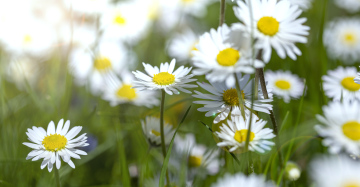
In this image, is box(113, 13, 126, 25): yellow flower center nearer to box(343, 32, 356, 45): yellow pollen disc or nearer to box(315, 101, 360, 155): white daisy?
box(343, 32, 356, 45): yellow pollen disc

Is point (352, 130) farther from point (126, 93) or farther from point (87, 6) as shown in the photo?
point (87, 6)

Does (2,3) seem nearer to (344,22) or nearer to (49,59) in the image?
(49,59)

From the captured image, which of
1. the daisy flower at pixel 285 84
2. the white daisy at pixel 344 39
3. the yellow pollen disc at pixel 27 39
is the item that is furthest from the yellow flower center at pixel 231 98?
the yellow pollen disc at pixel 27 39

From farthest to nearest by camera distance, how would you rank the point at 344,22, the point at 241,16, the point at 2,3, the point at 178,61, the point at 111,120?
the point at 344,22, the point at 2,3, the point at 178,61, the point at 111,120, the point at 241,16

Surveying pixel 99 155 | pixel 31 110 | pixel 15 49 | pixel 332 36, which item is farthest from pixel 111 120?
pixel 332 36

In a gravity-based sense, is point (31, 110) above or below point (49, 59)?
below

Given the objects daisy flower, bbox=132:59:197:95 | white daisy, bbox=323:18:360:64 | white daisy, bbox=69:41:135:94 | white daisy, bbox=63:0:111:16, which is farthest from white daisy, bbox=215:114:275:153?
white daisy, bbox=63:0:111:16
